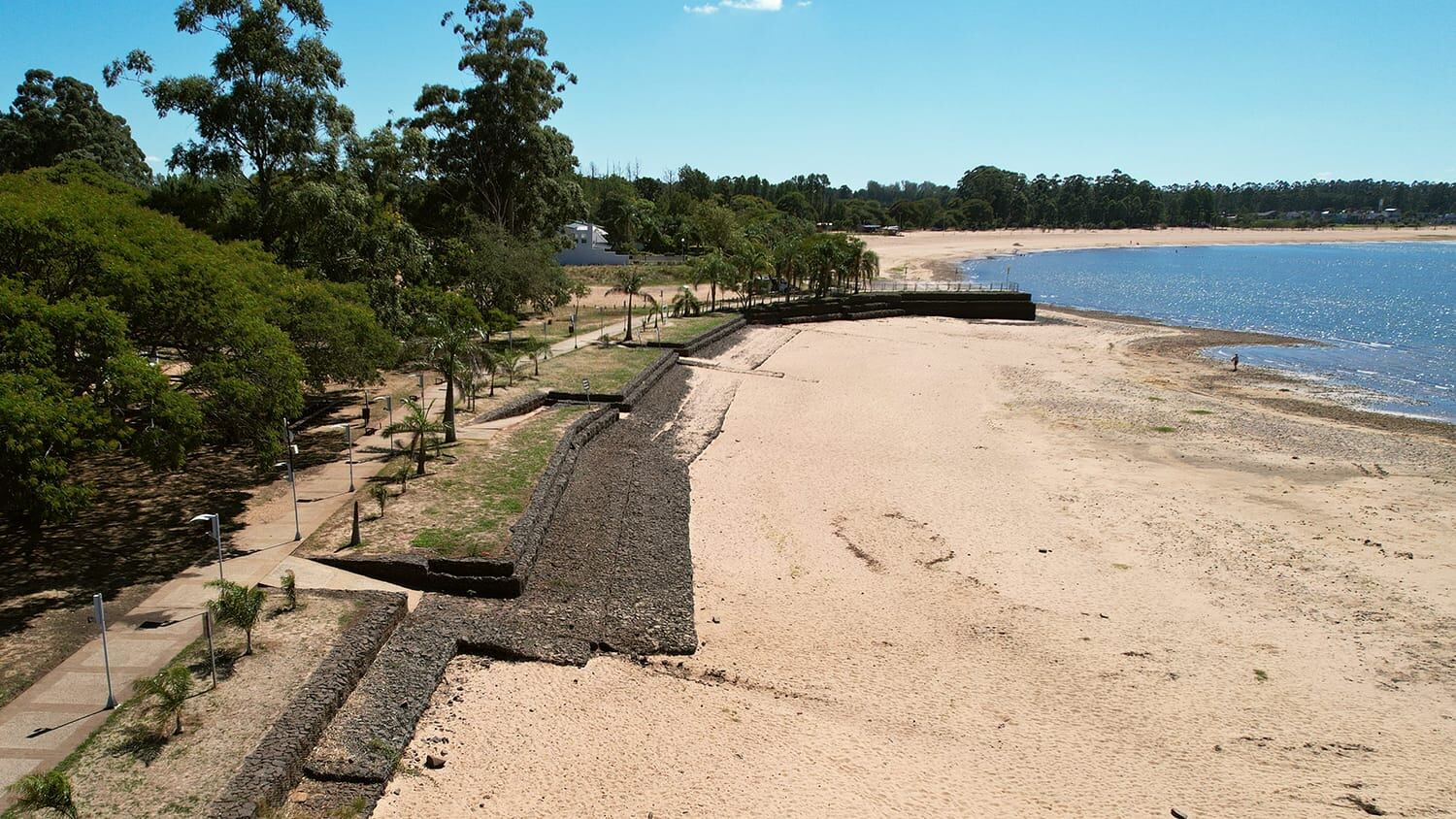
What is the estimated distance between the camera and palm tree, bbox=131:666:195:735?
939cm

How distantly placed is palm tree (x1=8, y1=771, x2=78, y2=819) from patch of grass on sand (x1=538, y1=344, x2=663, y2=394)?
19.3 m

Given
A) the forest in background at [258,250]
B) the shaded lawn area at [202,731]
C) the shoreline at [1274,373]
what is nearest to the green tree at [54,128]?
the forest in background at [258,250]

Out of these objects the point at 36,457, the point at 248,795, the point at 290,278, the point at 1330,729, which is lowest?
the point at 1330,729

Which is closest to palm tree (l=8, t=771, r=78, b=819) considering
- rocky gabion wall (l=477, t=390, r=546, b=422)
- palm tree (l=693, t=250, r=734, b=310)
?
rocky gabion wall (l=477, t=390, r=546, b=422)

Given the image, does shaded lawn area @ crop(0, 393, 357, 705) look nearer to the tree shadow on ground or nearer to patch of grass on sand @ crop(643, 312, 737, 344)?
the tree shadow on ground

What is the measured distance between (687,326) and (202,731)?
34.7m

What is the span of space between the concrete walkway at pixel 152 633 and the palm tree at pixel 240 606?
87cm

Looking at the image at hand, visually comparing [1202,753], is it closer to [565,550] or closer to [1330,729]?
[1330,729]

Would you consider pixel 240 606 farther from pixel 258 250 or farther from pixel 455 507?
A: pixel 258 250

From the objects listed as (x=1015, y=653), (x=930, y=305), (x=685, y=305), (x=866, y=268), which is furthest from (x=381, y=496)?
(x=866, y=268)

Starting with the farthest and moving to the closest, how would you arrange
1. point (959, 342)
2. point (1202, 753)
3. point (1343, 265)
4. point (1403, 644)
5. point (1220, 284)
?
point (1343, 265) → point (1220, 284) → point (959, 342) → point (1403, 644) → point (1202, 753)

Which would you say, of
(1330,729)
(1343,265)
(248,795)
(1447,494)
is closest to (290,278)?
(248,795)

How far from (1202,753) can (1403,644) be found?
5573mm

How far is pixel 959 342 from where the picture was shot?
149 feet
